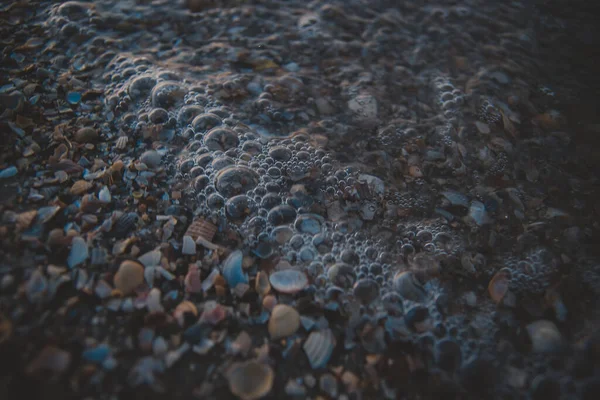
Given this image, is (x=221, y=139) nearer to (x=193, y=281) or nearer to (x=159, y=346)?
(x=193, y=281)

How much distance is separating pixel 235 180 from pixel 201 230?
0.23m

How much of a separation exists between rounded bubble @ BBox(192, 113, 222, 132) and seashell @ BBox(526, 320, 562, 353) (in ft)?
4.15

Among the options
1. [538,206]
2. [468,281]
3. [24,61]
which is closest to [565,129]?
[538,206]

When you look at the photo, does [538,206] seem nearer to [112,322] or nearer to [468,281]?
[468,281]

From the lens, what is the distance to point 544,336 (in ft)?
3.67

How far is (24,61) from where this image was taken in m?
1.58

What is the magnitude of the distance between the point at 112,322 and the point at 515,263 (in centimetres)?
123

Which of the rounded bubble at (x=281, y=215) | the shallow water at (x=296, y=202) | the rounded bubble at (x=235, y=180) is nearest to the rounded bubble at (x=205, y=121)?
the shallow water at (x=296, y=202)

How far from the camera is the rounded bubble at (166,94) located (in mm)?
1559

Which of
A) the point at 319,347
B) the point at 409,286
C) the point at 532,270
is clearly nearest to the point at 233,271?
the point at 319,347

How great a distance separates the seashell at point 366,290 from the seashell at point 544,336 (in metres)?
0.45

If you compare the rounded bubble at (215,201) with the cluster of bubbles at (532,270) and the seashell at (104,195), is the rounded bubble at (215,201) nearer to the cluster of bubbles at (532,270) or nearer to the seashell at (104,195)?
the seashell at (104,195)

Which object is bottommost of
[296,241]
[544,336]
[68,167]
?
[544,336]

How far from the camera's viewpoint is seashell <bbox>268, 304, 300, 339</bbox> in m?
1.08
